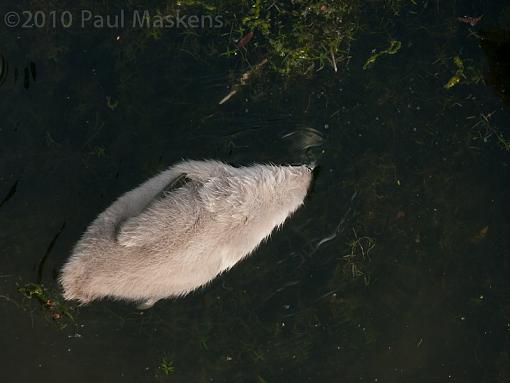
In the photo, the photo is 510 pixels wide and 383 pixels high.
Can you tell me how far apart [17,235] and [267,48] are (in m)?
2.45

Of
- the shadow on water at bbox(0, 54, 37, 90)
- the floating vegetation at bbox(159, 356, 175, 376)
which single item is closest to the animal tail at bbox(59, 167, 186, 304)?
the floating vegetation at bbox(159, 356, 175, 376)

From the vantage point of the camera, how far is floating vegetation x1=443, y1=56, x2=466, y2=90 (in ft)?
14.2

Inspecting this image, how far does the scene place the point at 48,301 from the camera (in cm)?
420

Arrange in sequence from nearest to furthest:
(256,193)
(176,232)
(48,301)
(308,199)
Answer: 1. (176,232)
2. (256,193)
3. (48,301)
4. (308,199)

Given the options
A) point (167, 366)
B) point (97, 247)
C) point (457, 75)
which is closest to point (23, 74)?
point (97, 247)

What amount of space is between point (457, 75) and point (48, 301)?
369 centimetres

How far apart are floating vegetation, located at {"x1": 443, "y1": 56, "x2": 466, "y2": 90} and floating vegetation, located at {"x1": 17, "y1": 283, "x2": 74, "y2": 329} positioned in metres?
3.49

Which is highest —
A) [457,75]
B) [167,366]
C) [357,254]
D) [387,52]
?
[387,52]

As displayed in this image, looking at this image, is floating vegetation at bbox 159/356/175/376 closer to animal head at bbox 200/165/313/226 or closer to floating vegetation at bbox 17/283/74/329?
floating vegetation at bbox 17/283/74/329

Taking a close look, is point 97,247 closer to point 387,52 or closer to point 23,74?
point 23,74

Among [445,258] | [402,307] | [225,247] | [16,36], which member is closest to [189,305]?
[225,247]

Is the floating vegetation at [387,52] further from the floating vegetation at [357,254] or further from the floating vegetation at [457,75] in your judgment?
the floating vegetation at [357,254]

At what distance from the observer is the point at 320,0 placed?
14.1 feet

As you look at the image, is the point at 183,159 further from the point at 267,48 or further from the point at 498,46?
the point at 498,46
